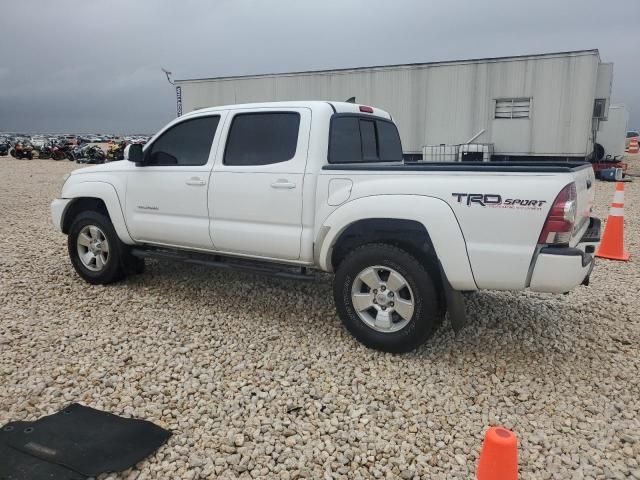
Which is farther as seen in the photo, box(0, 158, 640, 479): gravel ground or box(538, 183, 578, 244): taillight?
box(538, 183, 578, 244): taillight

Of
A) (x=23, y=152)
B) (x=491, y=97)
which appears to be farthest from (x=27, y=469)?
(x=23, y=152)

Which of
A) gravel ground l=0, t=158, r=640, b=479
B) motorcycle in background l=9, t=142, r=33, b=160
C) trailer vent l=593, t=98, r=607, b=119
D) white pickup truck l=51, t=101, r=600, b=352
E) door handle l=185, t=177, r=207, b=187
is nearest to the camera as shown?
gravel ground l=0, t=158, r=640, b=479

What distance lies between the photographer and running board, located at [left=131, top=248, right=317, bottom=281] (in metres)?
4.18

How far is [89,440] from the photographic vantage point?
2.72 m

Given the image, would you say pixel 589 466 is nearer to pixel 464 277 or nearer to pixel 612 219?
pixel 464 277

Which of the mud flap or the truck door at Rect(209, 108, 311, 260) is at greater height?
the truck door at Rect(209, 108, 311, 260)

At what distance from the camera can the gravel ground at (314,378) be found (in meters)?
2.70

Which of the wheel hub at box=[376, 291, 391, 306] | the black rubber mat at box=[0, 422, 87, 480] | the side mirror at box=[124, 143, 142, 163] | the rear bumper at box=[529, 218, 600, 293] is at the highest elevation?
the side mirror at box=[124, 143, 142, 163]

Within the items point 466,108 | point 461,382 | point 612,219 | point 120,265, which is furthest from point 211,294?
point 466,108

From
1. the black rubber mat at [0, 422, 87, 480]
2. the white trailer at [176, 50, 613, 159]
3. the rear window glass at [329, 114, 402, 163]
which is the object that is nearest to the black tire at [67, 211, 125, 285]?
the rear window glass at [329, 114, 402, 163]

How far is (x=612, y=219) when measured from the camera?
21.4 feet

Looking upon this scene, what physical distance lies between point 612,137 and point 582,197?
19179 millimetres

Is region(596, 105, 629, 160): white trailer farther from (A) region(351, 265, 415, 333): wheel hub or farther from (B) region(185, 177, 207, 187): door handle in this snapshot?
(B) region(185, 177, 207, 187): door handle

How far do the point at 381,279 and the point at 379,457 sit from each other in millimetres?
1430
